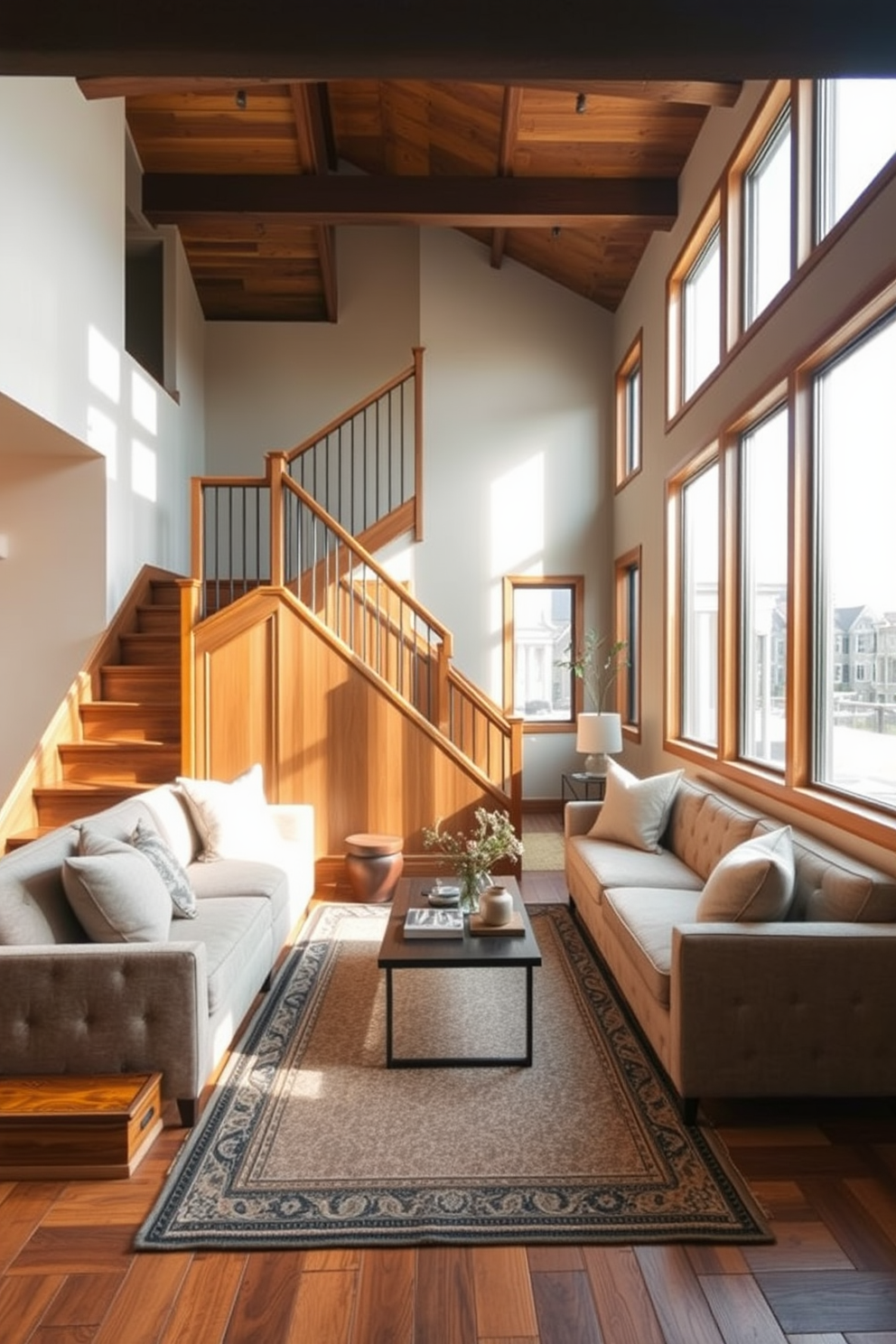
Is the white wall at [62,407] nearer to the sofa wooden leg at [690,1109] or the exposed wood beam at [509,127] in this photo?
the exposed wood beam at [509,127]

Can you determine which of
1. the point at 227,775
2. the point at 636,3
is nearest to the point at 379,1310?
the point at 636,3

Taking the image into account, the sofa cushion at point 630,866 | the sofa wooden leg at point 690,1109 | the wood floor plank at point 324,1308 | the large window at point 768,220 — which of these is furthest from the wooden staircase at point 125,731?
the large window at point 768,220

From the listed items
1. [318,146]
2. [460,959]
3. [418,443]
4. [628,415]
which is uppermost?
[318,146]

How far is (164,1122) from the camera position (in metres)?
2.65

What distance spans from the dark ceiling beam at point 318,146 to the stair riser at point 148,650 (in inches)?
151

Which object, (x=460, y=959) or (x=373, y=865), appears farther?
(x=373, y=865)

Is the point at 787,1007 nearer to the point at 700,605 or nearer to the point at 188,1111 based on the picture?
the point at 188,1111

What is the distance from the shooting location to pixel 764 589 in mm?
4375

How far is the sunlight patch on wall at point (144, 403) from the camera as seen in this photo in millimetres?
6090

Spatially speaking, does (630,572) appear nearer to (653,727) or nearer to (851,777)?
(653,727)

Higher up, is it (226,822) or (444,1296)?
(226,822)

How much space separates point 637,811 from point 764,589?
4.60 ft

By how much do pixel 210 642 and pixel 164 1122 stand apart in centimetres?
323

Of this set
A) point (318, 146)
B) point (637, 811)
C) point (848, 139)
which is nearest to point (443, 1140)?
point (637, 811)
